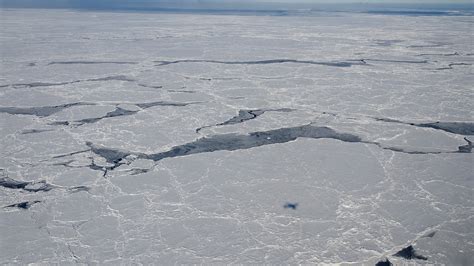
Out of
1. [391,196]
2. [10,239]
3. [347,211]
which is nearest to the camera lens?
[10,239]

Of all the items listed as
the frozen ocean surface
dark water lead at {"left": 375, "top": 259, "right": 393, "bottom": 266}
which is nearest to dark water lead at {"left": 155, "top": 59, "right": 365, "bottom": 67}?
the frozen ocean surface

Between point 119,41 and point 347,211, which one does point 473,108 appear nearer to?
point 347,211

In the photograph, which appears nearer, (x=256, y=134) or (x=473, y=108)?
(x=256, y=134)

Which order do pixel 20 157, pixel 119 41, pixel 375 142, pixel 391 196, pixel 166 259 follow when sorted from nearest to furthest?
pixel 166 259, pixel 391 196, pixel 20 157, pixel 375 142, pixel 119 41

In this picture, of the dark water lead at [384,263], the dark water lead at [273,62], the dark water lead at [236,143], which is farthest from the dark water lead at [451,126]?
the dark water lead at [273,62]

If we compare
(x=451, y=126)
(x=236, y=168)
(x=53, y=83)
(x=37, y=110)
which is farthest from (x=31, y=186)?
(x=451, y=126)

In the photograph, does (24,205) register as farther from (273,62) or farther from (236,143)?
(273,62)

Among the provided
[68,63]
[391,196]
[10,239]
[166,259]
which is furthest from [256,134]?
[68,63]

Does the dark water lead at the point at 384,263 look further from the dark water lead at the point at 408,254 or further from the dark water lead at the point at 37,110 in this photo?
the dark water lead at the point at 37,110

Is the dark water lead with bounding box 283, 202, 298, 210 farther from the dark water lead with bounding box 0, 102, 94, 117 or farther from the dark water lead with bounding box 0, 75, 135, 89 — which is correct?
the dark water lead with bounding box 0, 75, 135, 89
